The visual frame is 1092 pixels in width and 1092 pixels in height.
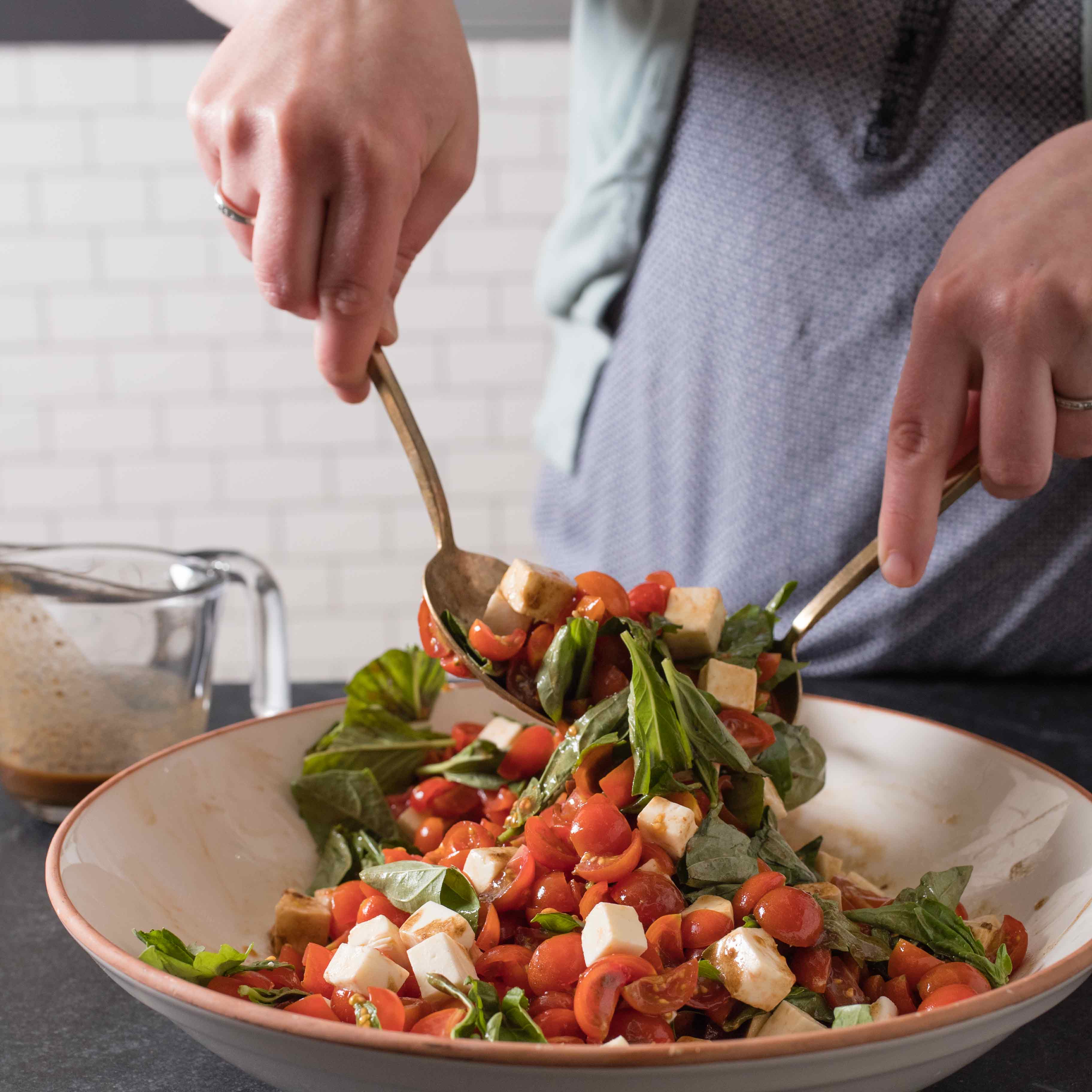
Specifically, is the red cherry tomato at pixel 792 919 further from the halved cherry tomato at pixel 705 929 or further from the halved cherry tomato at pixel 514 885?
the halved cherry tomato at pixel 514 885

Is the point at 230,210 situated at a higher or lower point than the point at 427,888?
higher

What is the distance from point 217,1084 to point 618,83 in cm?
161

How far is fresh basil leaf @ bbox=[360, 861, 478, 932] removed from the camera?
961 millimetres

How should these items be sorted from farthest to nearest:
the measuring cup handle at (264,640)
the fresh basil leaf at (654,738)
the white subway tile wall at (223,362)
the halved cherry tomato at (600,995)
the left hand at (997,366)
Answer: the white subway tile wall at (223,362) → the measuring cup handle at (264,640) → the left hand at (997,366) → the fresh basil leaf at (654,738) → the halved cherry tomato at (600,995)

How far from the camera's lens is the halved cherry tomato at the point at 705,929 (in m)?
0.89

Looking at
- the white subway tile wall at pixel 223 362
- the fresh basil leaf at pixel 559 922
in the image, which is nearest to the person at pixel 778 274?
the fresh basil leaf at pixel 559 922

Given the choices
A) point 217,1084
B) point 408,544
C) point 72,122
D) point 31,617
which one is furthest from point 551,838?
point 72,122

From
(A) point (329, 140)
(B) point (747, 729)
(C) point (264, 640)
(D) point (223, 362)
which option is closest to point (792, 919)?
(B) point (747, 729)

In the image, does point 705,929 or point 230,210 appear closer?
point 705,929

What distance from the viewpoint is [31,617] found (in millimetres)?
1356

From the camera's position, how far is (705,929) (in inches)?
35.2

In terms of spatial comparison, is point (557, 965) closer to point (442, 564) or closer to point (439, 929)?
point (439, 929)

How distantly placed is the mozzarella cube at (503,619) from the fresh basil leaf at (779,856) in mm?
315

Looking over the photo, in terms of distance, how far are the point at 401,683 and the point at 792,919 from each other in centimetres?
63
